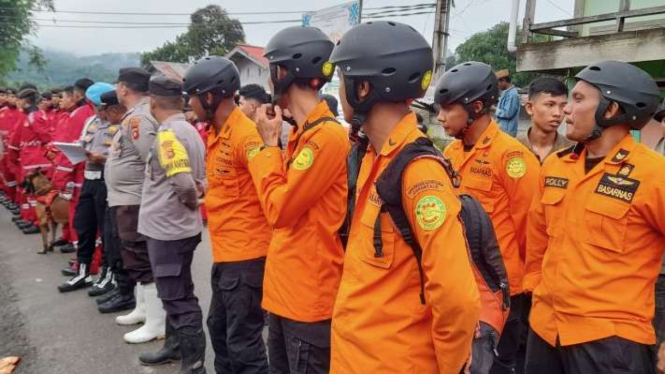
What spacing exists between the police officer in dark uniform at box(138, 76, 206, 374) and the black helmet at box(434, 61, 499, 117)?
185 centimetres

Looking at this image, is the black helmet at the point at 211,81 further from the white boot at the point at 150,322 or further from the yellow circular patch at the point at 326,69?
the white boot at the point at 150,322

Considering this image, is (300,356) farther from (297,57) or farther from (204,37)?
(204,37)

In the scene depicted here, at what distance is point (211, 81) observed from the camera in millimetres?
3410

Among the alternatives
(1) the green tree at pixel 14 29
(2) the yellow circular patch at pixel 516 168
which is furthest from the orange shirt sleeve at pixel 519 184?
(1) the green tree at pixel 14 29

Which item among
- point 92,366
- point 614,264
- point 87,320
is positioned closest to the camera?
point 614,264

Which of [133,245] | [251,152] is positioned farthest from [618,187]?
[133,245]

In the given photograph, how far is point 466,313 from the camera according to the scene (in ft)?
5.51

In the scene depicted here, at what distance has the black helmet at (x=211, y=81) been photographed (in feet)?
11.2

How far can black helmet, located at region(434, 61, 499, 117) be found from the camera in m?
3.44

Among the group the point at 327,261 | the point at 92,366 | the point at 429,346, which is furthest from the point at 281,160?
the point at 92,366

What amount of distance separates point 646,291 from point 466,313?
121cm

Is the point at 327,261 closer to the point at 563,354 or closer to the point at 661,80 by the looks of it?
the point at 563,354

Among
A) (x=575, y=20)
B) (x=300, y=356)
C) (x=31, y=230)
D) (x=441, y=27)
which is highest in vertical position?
(x=441, y=27)

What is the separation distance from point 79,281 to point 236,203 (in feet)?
12.0
